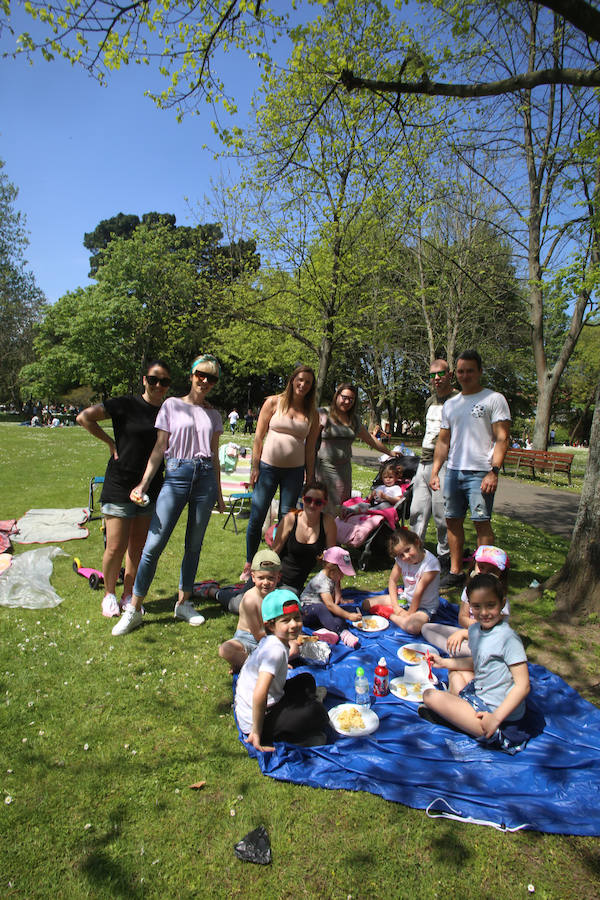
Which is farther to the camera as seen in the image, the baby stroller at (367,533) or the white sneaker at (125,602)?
the baby stroller at (367,533)

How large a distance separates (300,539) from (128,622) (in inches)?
68.2

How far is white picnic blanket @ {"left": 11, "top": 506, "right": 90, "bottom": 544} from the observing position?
262 inches

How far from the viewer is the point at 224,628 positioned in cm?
439

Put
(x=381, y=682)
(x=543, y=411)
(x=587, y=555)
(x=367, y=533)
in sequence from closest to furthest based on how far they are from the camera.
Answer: (x=381, y=682) → (x=587, y=555) → (x=367, y=533) → (x=543, y=411)

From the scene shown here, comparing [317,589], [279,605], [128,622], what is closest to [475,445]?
[317,589]

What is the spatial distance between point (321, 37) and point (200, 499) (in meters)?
9.77

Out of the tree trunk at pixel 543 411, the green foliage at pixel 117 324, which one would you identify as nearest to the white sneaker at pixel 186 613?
the tree trunk at pixel 543 411

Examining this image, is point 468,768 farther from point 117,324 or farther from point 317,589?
point 117,324

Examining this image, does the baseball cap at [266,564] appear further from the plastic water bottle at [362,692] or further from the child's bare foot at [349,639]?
the child's bare foot at [349,639]

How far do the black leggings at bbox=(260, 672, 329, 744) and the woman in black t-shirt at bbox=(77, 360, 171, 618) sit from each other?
2.08 metres

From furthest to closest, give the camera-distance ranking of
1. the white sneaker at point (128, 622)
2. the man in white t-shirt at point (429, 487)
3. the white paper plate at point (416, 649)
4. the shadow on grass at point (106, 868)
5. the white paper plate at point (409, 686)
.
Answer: the man in white t-shirt at point (429, 487)
the white sneaker at point (128, 622)
the white paper plate at point (416, 649)
the white paper plate at point (409, 686)
the shadow on grass at point (106, 868)

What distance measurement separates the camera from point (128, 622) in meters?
4.15

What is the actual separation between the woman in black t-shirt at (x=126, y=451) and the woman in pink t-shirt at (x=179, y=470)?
0.15 metres

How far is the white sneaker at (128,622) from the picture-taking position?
4.10m
